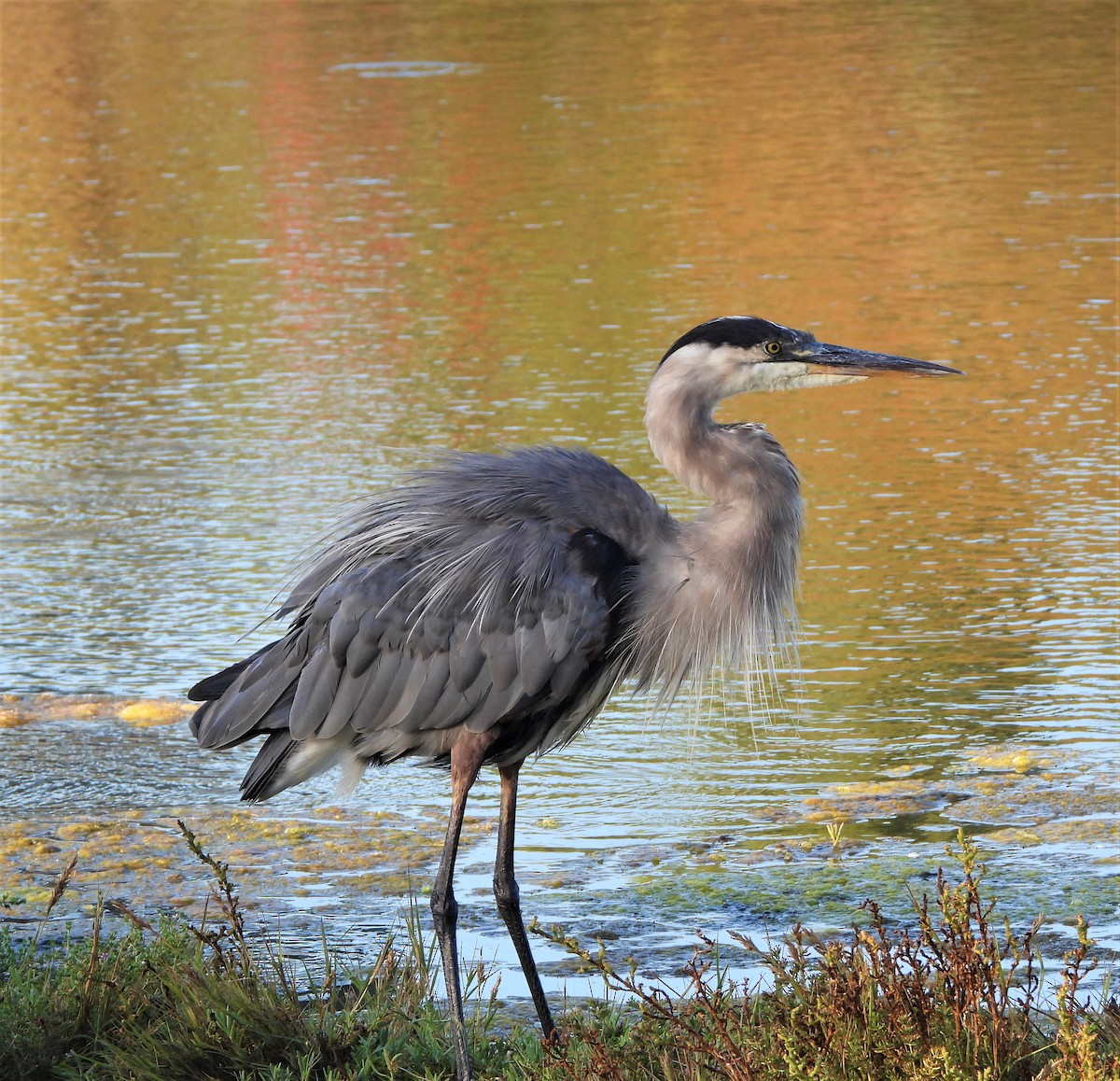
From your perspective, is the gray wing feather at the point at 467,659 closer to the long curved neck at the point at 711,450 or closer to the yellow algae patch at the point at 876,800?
the long curved neck at the point at 711,450

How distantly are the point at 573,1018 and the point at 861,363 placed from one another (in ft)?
6.00

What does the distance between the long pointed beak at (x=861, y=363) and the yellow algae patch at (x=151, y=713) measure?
3.28m

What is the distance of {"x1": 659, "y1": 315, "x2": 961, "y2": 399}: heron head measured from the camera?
5062mm

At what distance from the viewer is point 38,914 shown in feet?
18.5

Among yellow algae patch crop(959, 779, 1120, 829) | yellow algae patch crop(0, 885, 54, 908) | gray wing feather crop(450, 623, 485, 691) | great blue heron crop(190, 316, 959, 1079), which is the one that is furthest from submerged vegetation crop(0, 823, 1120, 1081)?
yellow algae patch crop(959, 779, 1120, 829)

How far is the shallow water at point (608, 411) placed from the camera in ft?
20.6

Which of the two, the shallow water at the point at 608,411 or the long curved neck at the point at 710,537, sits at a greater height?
the long curved neck at the point at 710,537

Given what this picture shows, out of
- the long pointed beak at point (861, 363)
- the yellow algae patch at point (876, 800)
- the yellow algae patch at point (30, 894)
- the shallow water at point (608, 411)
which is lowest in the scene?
the shallow water at point (608, 411)

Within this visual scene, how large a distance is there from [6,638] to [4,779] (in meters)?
1.65

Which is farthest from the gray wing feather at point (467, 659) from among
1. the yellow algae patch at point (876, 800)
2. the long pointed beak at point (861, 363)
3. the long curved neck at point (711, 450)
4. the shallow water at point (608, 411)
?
the yellow algae patch at point (876, 800)

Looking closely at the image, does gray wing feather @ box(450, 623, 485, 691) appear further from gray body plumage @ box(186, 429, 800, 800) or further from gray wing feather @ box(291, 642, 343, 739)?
gray wing feather @ box(291, 642, 343, 739)

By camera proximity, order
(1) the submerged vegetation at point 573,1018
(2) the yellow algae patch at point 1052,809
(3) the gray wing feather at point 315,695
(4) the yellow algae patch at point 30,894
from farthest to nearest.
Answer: (2) the yellow algae patch at point 1052,809, (4) the yellow algae patch at point 30,894, (3) the gray wing feather at point 315,695, (1) the submerged vegetation at point 573,1018

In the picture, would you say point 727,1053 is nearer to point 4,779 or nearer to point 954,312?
point 4,779

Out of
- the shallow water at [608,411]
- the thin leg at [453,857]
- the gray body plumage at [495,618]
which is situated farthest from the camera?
the shallow water at [608,411]
